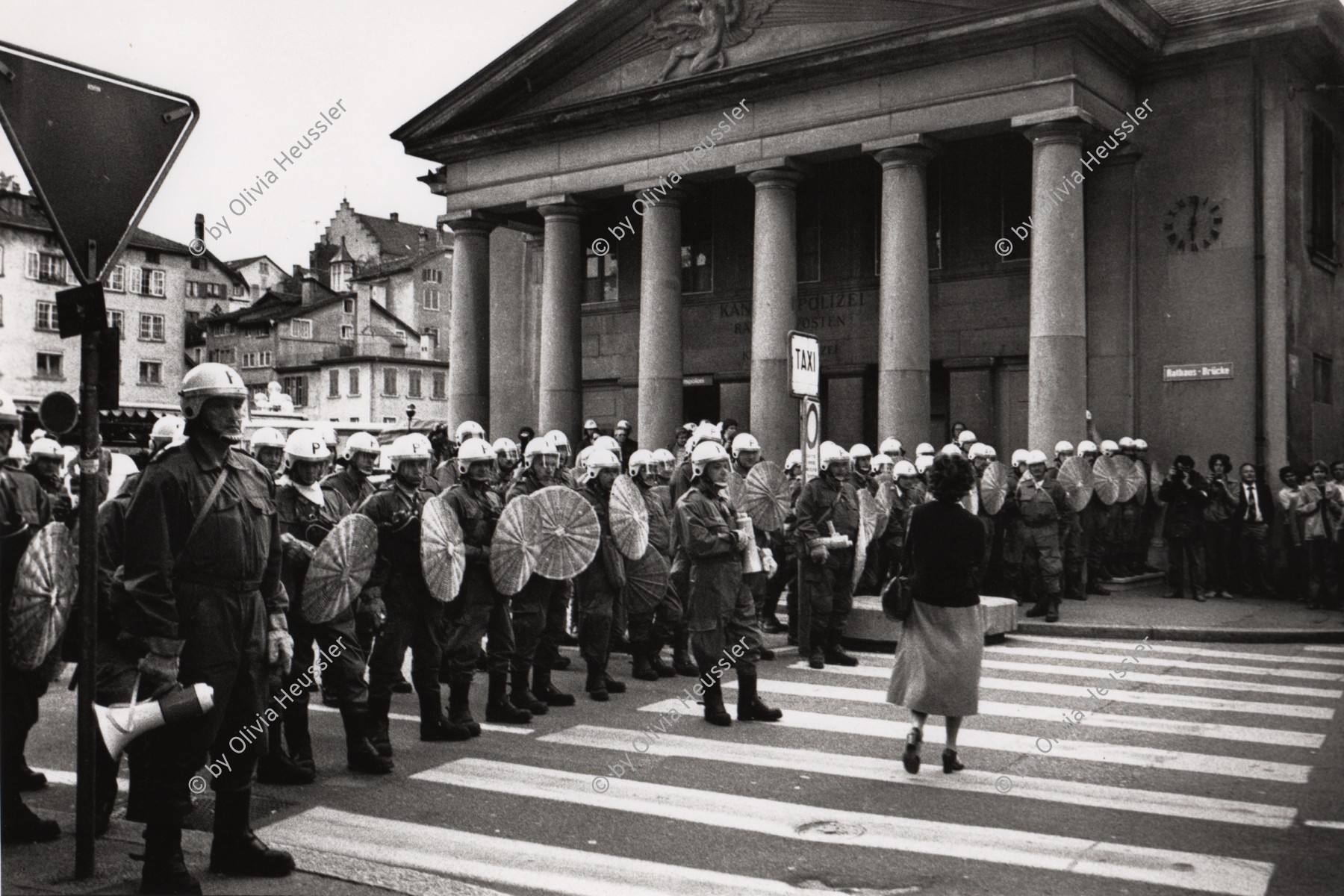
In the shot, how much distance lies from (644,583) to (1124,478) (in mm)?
9791

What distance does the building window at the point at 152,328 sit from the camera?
65812 millimetres

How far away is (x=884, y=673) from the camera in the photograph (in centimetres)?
1165

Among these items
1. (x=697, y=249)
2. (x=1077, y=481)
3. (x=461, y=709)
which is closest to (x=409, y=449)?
(x=461, y=709)

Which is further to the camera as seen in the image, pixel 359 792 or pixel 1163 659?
pixel 1163 659

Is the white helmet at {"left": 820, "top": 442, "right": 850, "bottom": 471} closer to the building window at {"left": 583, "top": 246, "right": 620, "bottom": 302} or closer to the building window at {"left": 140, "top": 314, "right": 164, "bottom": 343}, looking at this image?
the building window at {"left": 583, "top": 246, "right": 620, "bottom": 302}

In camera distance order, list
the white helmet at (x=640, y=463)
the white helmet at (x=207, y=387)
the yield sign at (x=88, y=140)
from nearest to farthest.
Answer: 1. the yield sign at (x=88, y=140)
2. the white helmet at (x=207, y=387)
3. the white helmet at (x=640, y=463)

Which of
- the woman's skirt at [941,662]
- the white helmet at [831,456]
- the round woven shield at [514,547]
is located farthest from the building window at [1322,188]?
the round woven shield at [514,547]

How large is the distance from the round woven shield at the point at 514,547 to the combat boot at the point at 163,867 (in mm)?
3918

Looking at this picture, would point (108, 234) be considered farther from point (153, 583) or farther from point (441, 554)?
point (441, 554)

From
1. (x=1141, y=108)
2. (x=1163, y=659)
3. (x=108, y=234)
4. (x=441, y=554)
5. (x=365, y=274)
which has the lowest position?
(x=1163, y=659)

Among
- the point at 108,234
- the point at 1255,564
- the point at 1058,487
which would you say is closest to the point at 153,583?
the point at 108,234

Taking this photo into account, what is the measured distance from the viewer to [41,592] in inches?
236

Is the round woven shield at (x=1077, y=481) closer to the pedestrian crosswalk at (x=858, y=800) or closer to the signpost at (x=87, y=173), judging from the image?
the pedestrian crosswalk at (x=858, y=800)

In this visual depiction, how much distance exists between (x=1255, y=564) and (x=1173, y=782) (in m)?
11.4
